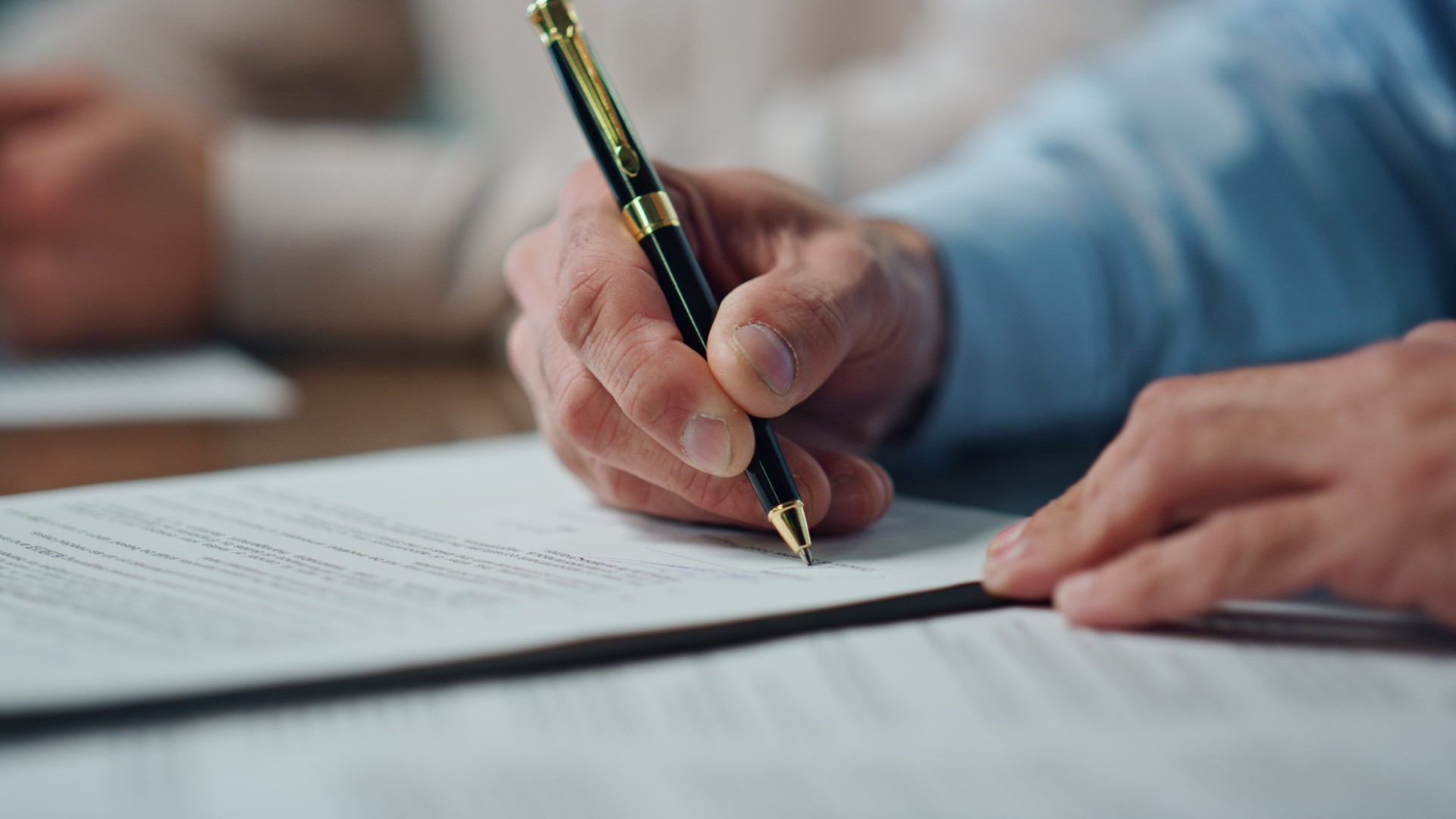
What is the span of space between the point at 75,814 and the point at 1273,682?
283 mm

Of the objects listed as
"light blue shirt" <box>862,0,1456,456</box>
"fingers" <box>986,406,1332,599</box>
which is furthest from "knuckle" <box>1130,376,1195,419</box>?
"light blue shirt" <box>862,0,1456,456</box>

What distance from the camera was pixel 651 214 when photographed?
418mm

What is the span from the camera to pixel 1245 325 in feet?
2.06

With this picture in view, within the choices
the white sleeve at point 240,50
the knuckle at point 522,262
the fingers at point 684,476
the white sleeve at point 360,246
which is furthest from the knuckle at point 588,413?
the white sleeve at point 240,50

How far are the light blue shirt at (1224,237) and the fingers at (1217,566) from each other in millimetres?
286

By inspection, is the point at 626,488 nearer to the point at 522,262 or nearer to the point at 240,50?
the point at 522,262

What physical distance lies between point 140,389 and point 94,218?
20 cm

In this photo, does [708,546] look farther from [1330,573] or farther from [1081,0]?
[1081,0]

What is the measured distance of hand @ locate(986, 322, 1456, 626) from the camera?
0.29 metres

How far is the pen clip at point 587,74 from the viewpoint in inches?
16.8

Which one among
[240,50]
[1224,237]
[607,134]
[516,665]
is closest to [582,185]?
[607,134]

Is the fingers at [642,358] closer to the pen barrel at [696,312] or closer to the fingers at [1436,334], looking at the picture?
the pen barrel at [696,312]

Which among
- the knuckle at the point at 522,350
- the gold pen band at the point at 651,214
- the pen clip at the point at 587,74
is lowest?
the knuckle at the point at 522,350

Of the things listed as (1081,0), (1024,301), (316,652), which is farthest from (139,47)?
(316,652)
